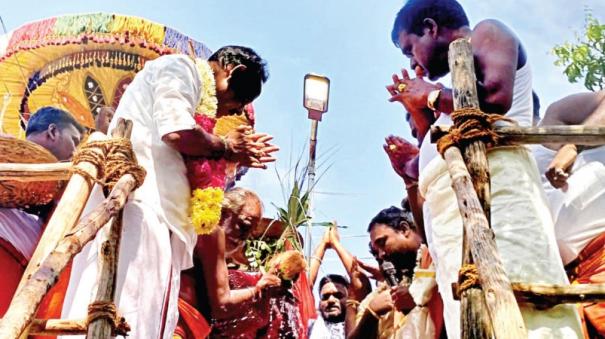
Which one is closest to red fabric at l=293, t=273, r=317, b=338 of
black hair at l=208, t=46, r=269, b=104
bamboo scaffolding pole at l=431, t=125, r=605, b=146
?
black hair at l=208, t=46, r=269, b=104

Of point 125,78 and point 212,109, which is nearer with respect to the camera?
point 212,109

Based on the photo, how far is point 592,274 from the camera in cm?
236

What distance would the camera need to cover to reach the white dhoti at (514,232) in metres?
1.90

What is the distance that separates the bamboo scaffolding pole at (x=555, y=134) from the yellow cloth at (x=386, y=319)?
1587 millimetres

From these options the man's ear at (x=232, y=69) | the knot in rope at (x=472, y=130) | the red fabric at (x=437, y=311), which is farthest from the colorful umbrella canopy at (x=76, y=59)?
the knot in rope at (x=472, y=130)

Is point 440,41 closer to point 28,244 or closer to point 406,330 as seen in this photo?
point 406,330

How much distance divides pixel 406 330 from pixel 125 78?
11.5 ft

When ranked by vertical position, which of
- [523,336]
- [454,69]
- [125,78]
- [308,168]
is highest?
[125,78]

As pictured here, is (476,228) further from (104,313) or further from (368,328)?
(368,328)

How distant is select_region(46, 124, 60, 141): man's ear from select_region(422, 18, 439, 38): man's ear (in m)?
2.14

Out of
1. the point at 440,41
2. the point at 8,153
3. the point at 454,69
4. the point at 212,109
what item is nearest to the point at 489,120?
the point at 454,69

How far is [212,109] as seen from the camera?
311cm

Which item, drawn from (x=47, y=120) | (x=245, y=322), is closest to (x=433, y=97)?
(x=245, y=322)

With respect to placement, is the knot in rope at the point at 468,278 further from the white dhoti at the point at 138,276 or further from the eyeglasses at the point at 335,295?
the eyeglasses at the point at 335,295
